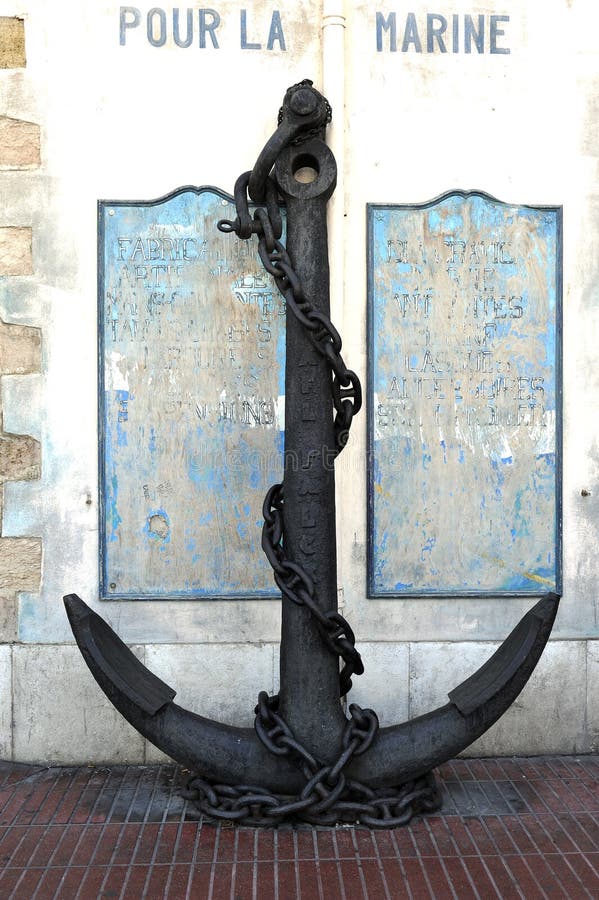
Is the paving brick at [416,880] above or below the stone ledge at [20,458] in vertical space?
below

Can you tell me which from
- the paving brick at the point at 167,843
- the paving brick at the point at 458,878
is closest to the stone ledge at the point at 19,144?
the paving brick at the point at 167,843

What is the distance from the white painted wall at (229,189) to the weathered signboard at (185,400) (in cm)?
9

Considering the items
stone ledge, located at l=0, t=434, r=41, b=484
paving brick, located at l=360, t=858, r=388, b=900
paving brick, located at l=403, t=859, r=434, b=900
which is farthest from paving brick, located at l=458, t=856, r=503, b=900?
stone ledge, located at l=0, t=434, r=41, b=484

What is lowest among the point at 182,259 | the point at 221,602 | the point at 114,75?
the point at 221,602

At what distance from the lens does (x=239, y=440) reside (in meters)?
4.00

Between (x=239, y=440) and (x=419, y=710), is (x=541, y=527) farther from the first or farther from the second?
(x=239, y=440)

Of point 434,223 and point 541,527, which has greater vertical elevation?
point 434,223

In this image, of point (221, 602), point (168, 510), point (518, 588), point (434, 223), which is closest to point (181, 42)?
point (434, 223)

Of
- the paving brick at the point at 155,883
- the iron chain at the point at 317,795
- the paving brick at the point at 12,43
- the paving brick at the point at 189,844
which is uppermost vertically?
the paving brick at the point at 12,43

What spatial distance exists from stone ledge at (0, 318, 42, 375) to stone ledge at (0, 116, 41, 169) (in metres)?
0.70

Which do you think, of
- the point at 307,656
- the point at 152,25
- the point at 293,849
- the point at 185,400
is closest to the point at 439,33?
the point at 152,25

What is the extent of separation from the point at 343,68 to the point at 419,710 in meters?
2.84

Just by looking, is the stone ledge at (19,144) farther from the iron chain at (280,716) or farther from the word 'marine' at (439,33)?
the word 'marine' at (439,33)

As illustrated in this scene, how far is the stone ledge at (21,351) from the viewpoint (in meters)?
3.95
